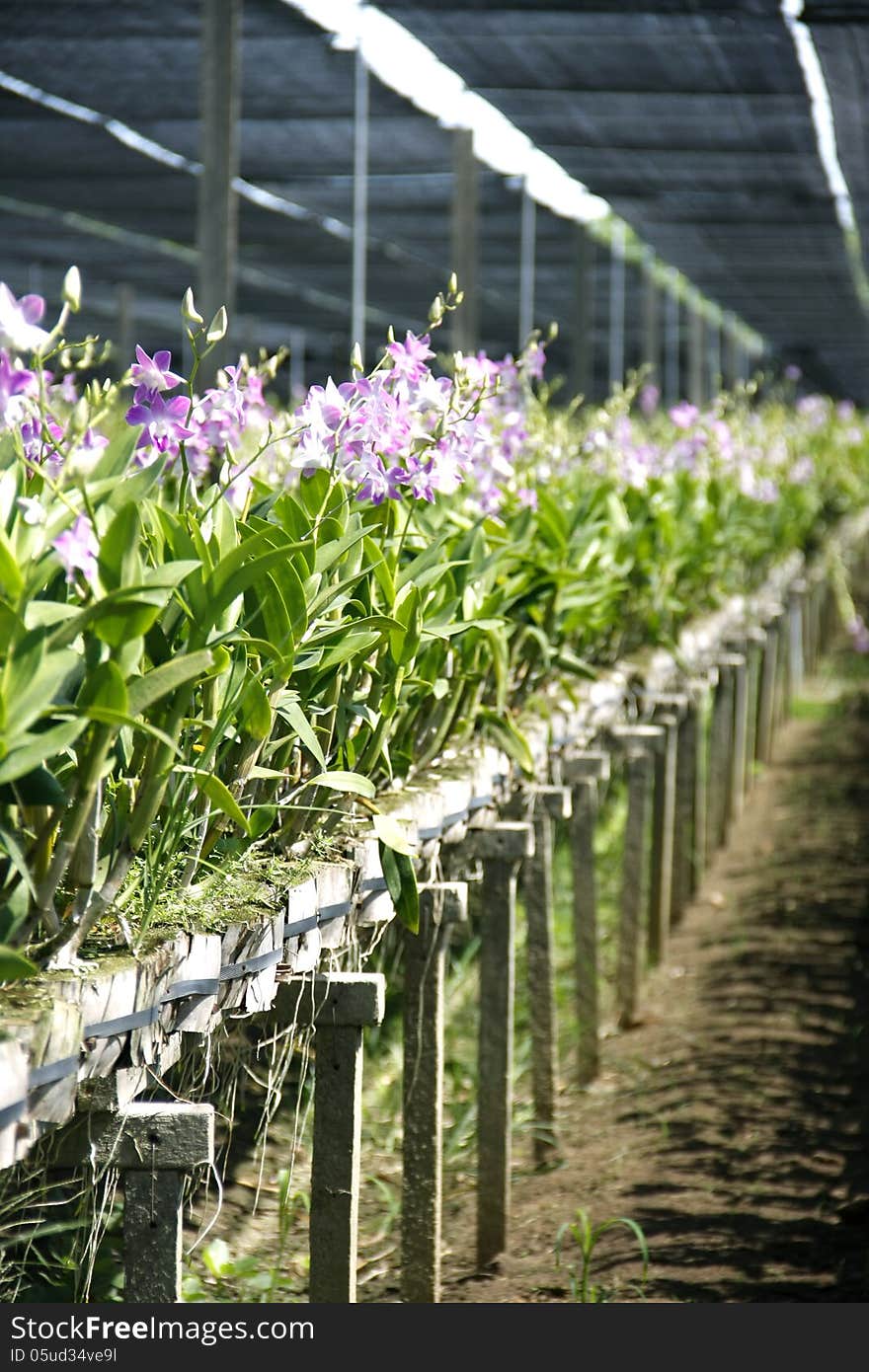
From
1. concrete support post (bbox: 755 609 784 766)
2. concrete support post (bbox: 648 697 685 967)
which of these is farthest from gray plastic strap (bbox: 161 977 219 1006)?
concrete support post (bbox: 755 609 784 766)

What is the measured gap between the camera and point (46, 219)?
1071 cm

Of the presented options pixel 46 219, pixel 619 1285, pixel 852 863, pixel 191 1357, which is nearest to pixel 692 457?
pixel 852 863

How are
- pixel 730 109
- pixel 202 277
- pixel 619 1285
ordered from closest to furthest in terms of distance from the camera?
pixel 619 1285 → pixel 202 277 → pixel 730 109

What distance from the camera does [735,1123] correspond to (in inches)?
148

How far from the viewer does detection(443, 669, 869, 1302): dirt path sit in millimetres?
3037

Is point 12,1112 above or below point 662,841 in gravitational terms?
above

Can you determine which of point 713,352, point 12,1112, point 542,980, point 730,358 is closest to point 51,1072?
point 12,1112

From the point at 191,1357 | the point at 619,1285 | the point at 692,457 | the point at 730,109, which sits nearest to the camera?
the point at 191,1357

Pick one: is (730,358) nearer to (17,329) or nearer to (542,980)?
(542,980)

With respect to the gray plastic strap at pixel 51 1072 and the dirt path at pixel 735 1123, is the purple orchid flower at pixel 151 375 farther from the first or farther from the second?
the dirt path at pixel 735 1123

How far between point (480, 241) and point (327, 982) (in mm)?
10818

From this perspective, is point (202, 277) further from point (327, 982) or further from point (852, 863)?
point (327, 982)

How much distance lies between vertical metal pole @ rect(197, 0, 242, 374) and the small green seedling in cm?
320

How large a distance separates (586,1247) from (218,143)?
12.6ft
